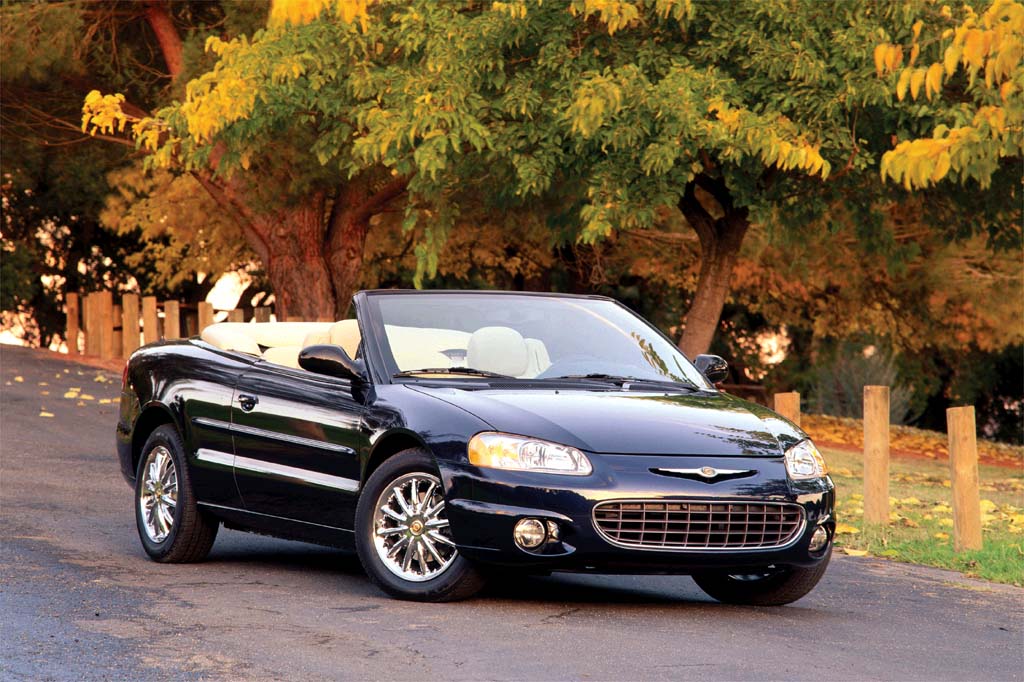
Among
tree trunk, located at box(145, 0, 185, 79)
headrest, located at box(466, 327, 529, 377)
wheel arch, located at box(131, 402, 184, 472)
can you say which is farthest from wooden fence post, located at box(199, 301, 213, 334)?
headrest, located at box(466, 327, 529, 377)

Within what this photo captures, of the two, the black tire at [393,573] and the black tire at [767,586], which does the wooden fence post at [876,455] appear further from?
the black tire at [393,573]

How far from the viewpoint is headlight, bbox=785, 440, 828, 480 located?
780 cm

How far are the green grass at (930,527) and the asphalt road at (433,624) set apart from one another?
1.29ft

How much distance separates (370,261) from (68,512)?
23.6 metres

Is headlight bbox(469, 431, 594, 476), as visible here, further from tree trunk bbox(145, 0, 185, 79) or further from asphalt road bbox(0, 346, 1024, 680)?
tree trunk bbox(145, 0, 185, 79)

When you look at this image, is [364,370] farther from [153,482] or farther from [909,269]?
[909,269]

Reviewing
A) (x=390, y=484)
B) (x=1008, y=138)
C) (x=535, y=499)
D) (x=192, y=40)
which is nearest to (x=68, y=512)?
(x=390, y=484)

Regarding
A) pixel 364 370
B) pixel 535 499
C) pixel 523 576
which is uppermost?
pixel 364 370

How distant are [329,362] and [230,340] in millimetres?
1607

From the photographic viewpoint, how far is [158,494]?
948cm

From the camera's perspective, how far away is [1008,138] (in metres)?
15.1

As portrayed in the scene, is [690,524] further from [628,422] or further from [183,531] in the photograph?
[183,531]

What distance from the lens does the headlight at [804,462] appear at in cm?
780

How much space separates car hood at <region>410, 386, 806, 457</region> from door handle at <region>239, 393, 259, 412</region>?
116cm
